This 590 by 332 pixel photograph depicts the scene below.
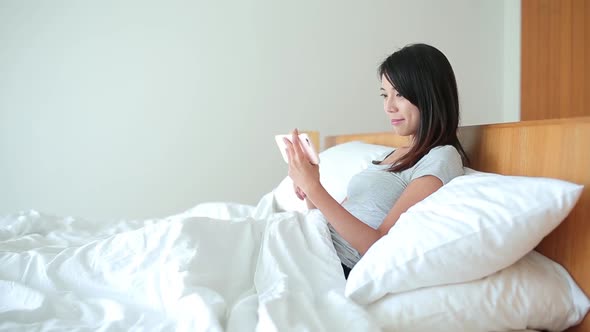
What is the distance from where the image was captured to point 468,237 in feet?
2.91

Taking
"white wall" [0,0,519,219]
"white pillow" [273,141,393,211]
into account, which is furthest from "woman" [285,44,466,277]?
"white wall" [0,0,519,219]

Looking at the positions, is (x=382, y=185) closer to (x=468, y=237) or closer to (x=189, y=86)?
(x=468, y=237)

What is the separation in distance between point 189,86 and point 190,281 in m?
2.10

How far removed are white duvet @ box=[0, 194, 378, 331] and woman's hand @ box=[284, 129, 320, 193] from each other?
0.12 m

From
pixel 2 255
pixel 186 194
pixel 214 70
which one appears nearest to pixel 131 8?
pixel 214 70

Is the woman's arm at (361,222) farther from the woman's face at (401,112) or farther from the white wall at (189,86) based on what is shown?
the white wall at (189,86)

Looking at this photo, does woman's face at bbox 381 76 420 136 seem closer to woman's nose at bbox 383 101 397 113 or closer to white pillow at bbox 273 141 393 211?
woman's nose at bbox 383 101 397 113

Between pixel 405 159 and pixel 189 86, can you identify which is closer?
pixel 405 159

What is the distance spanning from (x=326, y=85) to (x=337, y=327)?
223 cm

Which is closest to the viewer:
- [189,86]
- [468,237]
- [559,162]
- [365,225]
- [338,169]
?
[468,237]

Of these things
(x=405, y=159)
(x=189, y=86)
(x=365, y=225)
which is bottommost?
(x=365, y=225)

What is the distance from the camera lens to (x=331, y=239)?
47.9 inches

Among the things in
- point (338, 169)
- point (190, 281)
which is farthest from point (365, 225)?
point (338, 169)

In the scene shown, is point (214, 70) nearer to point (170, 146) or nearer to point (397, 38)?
point (170, 146)
